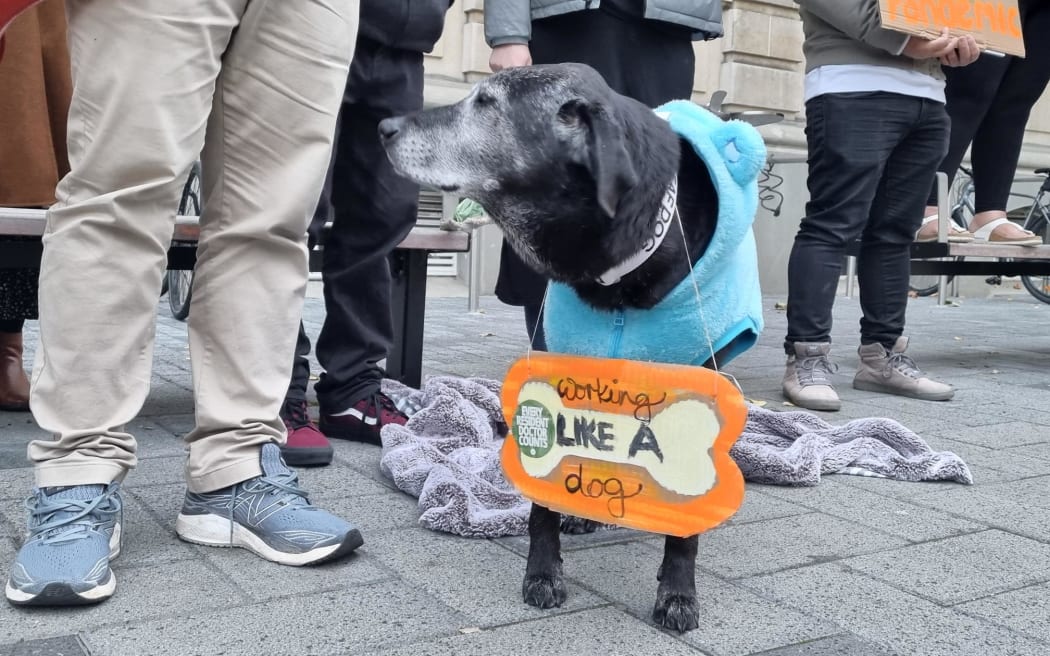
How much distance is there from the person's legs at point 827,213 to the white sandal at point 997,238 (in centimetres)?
129

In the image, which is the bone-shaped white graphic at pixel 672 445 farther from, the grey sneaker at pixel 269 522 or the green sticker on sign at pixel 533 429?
the grey sneaker at pixel 269 522

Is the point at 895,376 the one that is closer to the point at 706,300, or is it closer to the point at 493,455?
the point at 493,455

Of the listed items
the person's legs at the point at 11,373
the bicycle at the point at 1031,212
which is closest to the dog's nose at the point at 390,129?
the person's legs at the point at 11,373

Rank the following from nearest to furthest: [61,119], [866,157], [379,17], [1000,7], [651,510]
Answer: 1. [651,510]
2. [379,17]
3. [61,119]
4. [866,157]
5. [1000,7]

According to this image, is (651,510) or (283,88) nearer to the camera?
(651,510)

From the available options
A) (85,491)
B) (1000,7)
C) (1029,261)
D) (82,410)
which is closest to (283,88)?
(82,410)

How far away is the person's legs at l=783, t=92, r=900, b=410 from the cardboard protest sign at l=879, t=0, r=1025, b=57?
296mm

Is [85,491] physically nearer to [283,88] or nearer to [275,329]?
[275,329]

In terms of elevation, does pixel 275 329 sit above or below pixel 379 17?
below

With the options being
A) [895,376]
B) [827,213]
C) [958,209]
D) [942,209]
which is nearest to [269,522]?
[827,213]

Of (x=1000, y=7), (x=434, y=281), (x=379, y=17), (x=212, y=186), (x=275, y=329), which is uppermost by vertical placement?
(x=1000, y=7)

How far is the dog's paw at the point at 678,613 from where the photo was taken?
1.82 m

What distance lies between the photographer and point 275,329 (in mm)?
2250

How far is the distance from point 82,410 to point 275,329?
42 centimetres
